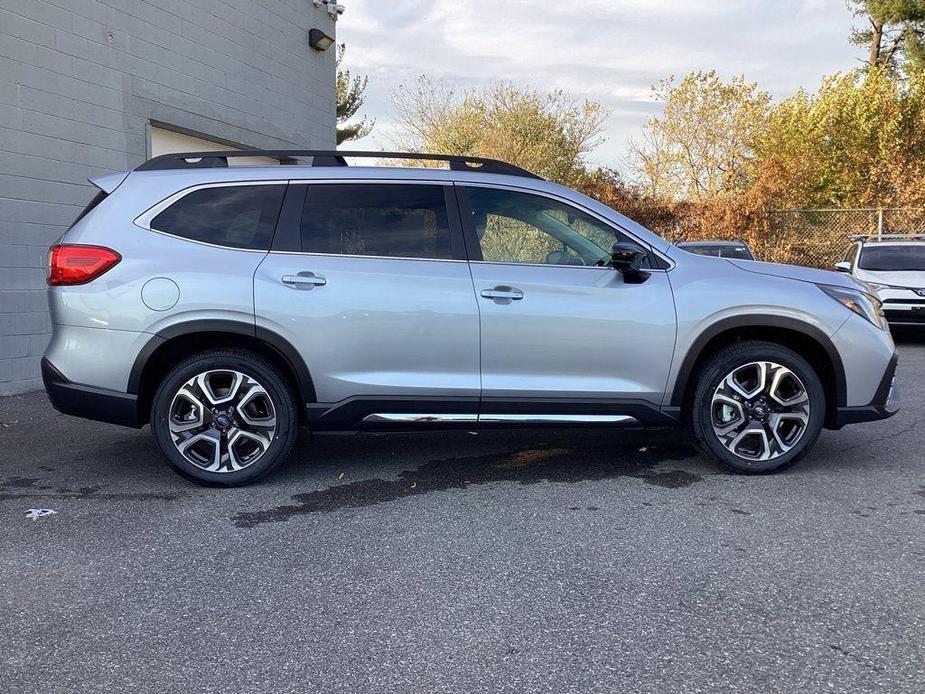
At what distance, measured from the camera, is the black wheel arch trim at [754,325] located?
15.9 feet

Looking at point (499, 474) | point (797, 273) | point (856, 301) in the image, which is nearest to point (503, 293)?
point (499, 474)

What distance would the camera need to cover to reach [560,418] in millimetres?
4848

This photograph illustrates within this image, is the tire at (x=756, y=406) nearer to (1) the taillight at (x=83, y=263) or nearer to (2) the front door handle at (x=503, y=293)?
(2) the front door handle at (x=503, y=293)

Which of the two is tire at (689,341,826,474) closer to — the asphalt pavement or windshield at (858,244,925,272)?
→ the asphalt pavement

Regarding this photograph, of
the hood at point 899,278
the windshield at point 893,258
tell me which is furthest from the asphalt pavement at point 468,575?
the windshield at point 893,258

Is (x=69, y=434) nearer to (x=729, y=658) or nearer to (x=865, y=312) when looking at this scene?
(x=729, y=658)

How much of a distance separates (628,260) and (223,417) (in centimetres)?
256

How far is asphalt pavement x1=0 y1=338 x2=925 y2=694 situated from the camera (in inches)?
106

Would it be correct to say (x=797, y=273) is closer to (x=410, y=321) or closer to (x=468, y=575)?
(x=410, y=321)

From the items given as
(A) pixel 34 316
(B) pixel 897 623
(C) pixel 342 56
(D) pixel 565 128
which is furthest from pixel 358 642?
(C) pixel 342 56

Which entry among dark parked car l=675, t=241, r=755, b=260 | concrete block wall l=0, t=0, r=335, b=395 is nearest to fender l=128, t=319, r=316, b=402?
concrete block wall l=0, t=0, r=335, b=395

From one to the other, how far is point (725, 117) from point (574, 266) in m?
25.2

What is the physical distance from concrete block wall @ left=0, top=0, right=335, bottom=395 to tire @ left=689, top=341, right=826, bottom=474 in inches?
242

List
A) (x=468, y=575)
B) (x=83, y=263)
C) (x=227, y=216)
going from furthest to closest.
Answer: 1. (x=227, y=216)
2. (x=83, y=263)
3. (x=468, y=575)
